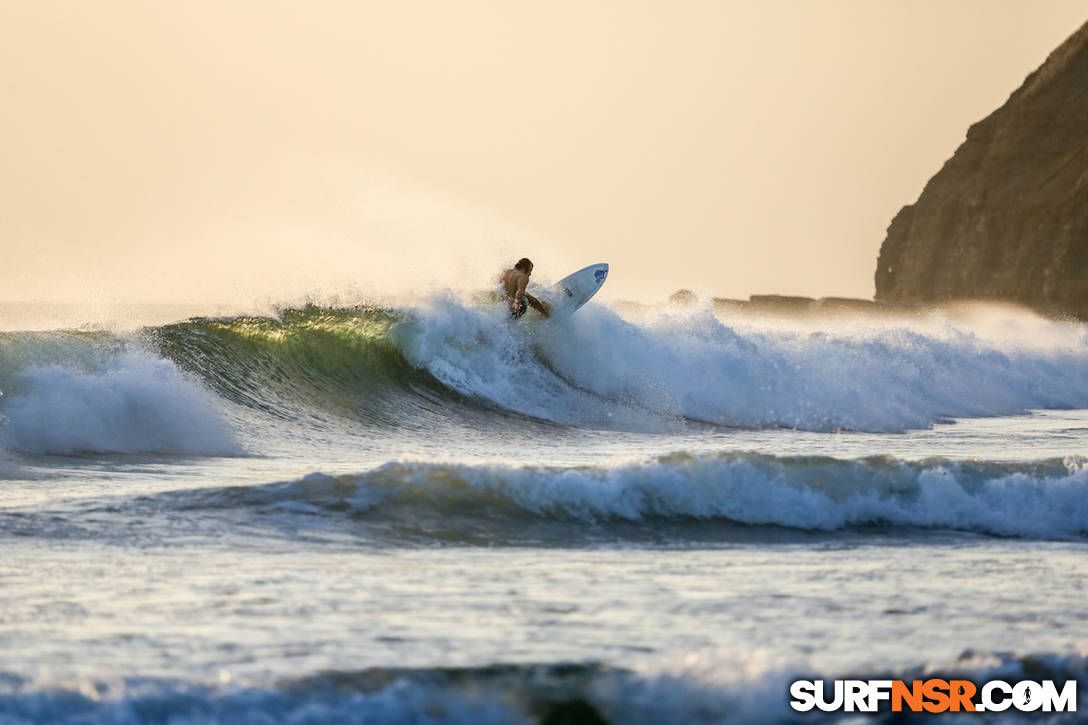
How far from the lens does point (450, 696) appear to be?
15.7 ft

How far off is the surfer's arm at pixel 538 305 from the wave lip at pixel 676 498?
1003cm

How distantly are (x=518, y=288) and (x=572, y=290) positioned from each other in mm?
1202

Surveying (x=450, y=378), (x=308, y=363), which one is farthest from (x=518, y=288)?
(x=308, y=363)

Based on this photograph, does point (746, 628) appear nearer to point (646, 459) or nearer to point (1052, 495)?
point (646, 459)

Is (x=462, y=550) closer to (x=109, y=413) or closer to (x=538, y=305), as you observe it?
(x=109, y=413)

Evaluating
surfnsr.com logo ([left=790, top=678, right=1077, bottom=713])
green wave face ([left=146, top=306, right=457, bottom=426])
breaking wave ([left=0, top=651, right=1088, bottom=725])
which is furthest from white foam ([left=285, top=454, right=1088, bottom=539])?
green wave face ([left=146, top=306, right=457, bottom=426])

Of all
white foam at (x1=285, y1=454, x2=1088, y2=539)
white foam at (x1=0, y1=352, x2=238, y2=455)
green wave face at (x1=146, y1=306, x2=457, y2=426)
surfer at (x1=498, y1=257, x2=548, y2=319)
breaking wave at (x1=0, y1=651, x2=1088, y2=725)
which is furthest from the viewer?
surfer at (x1=498, y1=257, x2=548, y2=319)

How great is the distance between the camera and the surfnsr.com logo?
488cm

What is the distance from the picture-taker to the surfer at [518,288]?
62.5 feet

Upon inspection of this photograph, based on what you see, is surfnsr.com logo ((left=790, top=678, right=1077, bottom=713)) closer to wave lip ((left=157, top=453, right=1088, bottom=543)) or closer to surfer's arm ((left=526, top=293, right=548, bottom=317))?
wave lip ((left=157, top=453, right=1088, bottom=543))

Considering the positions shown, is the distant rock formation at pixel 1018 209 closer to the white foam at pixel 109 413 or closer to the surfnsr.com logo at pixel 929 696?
the white foam at pixel 109 413

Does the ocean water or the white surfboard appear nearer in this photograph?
the ocean water

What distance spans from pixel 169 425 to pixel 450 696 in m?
8.33

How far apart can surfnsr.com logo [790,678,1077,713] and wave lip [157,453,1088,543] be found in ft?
10.5
